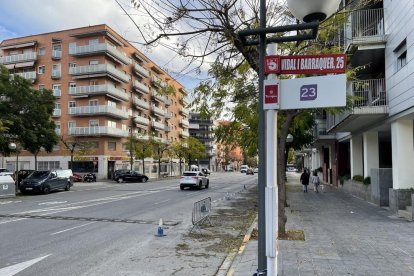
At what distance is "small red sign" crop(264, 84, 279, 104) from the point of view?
4500mm

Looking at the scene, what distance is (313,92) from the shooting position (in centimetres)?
425

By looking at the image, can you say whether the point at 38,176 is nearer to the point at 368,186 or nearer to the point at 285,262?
the point at 368,186

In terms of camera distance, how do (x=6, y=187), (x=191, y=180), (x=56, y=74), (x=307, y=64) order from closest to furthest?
1. (x=307, y=64)
2. (x=6, y=187)
3. (x=191, y=180)
4. (x=56, y=74)

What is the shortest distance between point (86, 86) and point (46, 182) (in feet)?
97.1

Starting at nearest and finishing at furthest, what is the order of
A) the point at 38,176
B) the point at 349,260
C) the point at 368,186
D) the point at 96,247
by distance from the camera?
the point at 349,260, the point at 96,247, the point at 368,186, the point at 38,176

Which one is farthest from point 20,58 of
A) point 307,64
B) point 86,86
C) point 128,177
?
point 307,64

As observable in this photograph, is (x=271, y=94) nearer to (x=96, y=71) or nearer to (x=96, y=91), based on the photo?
(x=96, y=91)

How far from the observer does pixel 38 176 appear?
28344 millimetres

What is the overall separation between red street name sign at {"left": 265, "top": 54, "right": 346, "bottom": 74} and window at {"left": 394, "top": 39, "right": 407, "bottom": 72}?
1197cm

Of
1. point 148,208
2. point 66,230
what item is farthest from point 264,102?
point 148,208

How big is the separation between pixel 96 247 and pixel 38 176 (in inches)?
848

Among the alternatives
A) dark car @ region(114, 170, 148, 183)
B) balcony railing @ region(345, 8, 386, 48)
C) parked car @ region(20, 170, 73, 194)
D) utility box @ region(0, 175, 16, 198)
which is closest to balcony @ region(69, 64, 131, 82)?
dark car @ region(114, 170, 148, 183)

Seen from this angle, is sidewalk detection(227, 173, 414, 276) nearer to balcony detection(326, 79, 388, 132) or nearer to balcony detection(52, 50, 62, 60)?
balcony detection(326, 79, 388, 132)

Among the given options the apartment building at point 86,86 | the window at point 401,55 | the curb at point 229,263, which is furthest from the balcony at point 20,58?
the curb at point 229,263
